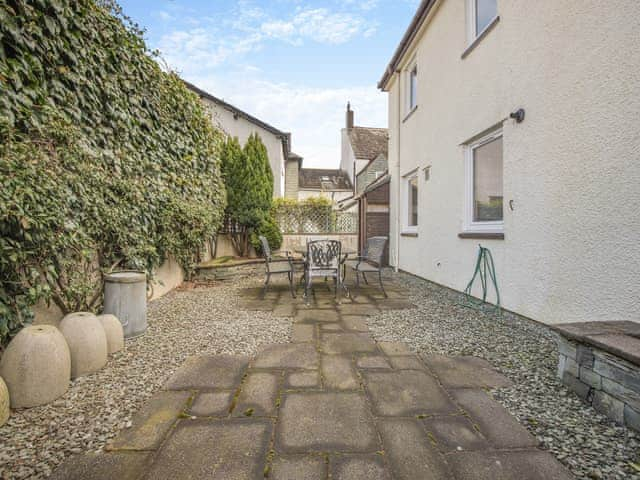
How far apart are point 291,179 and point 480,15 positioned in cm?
1525

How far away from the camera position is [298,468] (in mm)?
1248

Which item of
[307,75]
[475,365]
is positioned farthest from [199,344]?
[307,75]

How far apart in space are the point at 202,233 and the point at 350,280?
2.96 metres

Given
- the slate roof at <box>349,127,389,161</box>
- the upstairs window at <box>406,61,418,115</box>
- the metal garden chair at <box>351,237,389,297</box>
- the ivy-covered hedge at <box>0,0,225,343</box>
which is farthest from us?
the slate roof at <box>349,127,389,161</box>

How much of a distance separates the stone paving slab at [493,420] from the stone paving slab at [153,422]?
158cm

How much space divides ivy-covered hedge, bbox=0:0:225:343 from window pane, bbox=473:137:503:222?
4.27 meters

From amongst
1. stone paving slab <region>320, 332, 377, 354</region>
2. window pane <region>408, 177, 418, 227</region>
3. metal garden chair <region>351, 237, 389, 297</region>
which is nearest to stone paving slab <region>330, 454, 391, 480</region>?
stone paving slab <region>320, 332, 377, 354</region>

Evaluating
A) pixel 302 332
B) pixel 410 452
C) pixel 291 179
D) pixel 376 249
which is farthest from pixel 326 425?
pixel 291 179

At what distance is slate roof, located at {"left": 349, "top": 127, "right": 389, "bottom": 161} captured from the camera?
796 inches

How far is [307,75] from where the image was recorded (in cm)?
1005

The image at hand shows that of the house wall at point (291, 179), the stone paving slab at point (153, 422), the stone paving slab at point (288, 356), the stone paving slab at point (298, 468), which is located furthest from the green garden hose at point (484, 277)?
the house wall at point (291, 179)

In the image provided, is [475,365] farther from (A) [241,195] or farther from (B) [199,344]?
(A) [241,195]

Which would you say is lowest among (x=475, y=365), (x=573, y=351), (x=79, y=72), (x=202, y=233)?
(x=475, y=365)

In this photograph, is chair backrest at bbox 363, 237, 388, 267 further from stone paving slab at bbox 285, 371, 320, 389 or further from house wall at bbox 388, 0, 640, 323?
stone paving slab at bbox 285, 371, 320, 389
